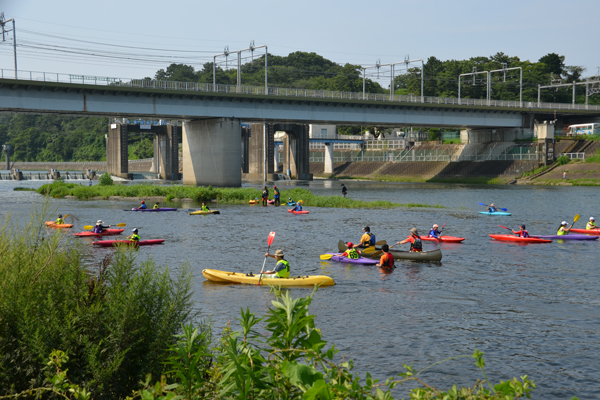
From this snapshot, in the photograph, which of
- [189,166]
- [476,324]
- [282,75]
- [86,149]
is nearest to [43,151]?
[86,149]

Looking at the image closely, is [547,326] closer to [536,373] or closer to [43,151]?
[536,373]

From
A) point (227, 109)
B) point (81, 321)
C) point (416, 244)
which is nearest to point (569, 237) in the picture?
point (416, 244)

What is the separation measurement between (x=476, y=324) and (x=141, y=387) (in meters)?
10.5

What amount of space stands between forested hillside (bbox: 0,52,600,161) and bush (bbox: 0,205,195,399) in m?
120

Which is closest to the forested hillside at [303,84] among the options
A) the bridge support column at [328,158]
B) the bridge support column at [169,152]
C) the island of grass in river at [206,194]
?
the bridge support column at [328,158]

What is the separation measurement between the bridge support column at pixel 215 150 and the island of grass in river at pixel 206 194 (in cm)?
1077

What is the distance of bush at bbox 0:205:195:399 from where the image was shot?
26.1 ft

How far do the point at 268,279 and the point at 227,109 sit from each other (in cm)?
5345

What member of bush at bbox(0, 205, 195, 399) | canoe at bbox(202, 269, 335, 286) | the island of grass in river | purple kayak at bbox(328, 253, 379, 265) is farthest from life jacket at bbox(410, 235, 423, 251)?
the island of grass in river

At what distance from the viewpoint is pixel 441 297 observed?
1888cm

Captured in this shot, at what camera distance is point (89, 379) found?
8016 millimetres

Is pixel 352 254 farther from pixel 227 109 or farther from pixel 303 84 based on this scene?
pixel 303 84

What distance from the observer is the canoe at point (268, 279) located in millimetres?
19641

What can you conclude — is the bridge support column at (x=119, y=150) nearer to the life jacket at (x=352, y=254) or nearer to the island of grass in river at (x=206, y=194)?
the island of grass in river at (x=206, y=194)
